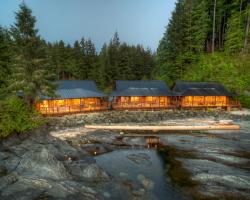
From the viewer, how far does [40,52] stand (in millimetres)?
28141

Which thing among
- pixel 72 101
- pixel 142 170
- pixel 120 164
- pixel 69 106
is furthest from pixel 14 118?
pixel 142 170

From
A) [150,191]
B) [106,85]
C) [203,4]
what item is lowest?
[150,191]

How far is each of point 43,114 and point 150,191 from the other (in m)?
21.6

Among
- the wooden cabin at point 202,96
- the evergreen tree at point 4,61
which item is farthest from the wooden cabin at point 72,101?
the wooden cabin at point 202,96

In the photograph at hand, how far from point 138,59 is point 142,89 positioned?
1004 inches

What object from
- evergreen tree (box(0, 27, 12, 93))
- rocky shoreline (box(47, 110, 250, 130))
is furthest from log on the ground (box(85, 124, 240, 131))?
evergreen tree (box(0, 27, 12, 93))

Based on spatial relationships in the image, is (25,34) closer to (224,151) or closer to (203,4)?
(224,151)

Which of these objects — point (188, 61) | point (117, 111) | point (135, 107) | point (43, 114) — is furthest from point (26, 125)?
point (188, 61)

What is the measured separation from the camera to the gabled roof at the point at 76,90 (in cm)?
3359

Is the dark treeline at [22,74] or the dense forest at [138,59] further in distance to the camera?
the dense forest at [138,59]

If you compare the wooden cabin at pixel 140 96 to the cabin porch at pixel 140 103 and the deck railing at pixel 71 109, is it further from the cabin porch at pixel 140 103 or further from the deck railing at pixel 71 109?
the deck railing at pixel 71 109

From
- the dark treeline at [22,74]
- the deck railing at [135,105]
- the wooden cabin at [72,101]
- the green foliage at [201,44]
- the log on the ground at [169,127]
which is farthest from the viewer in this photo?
the green foliage at [201,44]

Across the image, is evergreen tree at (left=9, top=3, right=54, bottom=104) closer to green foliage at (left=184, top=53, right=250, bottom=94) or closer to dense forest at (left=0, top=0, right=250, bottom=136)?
dense forest at (left=0, top=0, right=250, bottom=136)

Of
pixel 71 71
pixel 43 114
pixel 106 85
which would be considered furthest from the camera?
pixel 71 71
